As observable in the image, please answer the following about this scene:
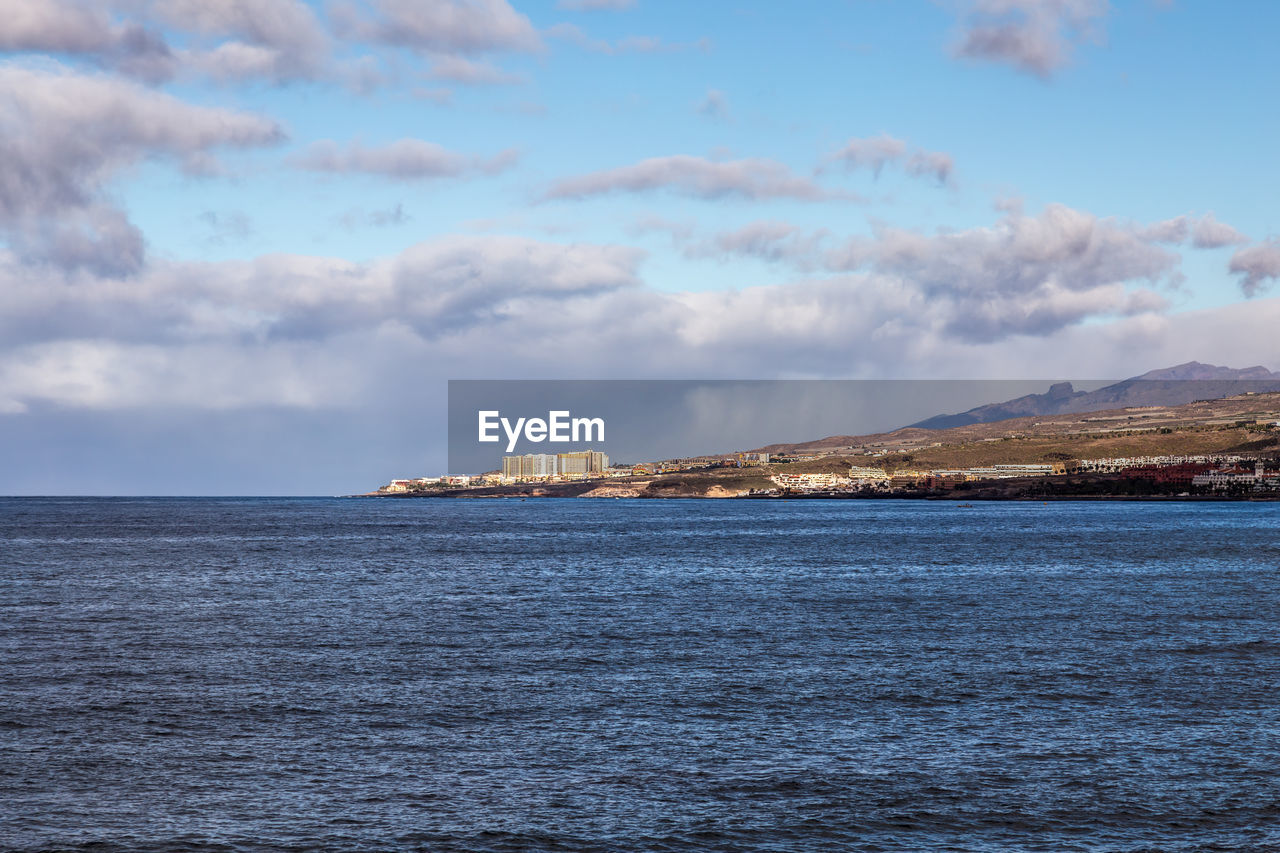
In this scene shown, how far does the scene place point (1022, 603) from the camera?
55.8 meters

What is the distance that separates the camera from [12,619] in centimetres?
5156

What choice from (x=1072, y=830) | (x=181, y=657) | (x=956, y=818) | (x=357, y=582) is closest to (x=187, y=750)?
(x=181, y=657)

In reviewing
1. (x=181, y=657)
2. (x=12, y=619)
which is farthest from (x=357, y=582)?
(x=181, y=657)

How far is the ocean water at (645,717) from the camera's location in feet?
69.4

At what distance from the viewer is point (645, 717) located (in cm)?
2938

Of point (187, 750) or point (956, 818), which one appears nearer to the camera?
point (956, 818)

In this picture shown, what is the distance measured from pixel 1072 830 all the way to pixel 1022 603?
3688cm

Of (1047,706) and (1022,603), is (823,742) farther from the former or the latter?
(1022,603)

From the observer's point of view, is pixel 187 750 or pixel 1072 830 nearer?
pixel 1072 830

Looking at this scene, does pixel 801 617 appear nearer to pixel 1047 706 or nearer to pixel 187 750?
pixel 1047 706

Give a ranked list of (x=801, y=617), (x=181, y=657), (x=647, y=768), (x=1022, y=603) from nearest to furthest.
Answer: (x=647, y=768) < (x=181, y=657) < (x=801, y=617) < (x=1022, y=603)

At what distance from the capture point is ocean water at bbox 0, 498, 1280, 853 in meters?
21.1

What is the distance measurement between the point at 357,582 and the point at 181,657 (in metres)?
30.1

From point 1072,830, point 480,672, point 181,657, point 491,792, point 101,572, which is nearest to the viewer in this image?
point 1072,830
